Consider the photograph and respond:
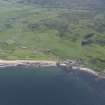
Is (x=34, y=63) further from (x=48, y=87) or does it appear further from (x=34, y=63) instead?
(x=48, y=87)

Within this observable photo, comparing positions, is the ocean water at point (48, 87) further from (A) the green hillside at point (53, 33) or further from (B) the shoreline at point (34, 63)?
(A) the green hillside at point (53, 33)

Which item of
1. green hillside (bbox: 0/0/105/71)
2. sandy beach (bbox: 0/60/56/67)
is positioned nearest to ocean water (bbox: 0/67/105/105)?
sandy beach (bbox: 0/60/56/67)

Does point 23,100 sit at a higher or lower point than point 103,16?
lower

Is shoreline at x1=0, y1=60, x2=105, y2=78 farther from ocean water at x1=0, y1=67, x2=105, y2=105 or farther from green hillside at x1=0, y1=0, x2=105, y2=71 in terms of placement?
green hillside at x1=0, y1=0, x2=105, y2=71

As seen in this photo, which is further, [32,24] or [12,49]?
[32,24]

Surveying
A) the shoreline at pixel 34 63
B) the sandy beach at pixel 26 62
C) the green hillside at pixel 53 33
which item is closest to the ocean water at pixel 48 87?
the shoreline at pixel 34 63

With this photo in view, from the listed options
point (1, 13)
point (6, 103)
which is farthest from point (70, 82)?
point (1, 13)

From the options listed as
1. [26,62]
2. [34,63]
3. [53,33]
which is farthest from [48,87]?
[53,33]

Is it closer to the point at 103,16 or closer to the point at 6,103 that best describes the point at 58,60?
the point at 6,103
